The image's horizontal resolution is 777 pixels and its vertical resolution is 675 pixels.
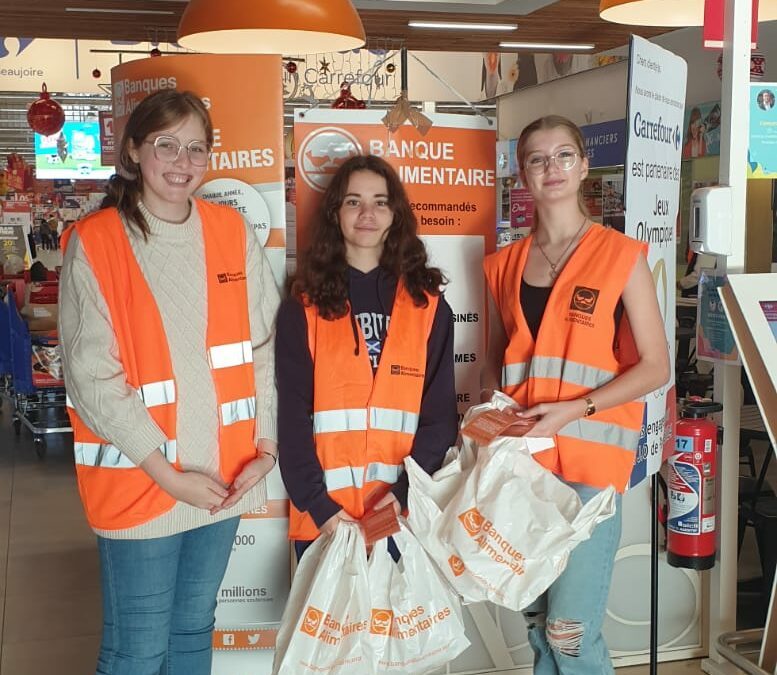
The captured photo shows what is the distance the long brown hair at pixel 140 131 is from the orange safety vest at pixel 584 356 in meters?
0.92

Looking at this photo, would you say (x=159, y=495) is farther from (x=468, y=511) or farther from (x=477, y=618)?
(x=477, y=618)

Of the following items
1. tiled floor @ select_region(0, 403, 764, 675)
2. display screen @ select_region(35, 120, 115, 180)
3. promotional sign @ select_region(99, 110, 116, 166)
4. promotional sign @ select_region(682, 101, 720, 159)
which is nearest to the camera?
tiled floor @ select_region(0, 403, 764, 675)

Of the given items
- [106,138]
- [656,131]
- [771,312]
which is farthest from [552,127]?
[106,138]

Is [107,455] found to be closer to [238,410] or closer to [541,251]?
[238,410]

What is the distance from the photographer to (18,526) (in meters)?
5.47

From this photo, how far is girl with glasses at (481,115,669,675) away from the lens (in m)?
2.37

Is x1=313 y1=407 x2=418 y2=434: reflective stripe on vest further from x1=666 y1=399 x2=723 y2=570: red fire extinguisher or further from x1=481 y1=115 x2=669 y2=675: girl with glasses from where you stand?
x1=666 y1=399 x2=723 y2=570: red fire extinguisher

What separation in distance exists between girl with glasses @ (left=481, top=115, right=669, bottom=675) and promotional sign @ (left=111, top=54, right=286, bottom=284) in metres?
0.83

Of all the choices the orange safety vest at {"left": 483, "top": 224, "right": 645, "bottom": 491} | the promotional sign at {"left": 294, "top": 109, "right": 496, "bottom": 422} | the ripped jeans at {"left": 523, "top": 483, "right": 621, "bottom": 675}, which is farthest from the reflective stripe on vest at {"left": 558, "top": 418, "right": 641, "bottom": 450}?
the promotional sign at {"left": 294, "top": 109, "right": 496, "bottom": 422}

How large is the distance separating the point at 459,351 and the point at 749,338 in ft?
2.96

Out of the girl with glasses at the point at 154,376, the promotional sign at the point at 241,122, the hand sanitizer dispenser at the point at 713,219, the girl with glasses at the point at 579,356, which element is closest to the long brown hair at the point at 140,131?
the girl with glasses at the point at 154,376

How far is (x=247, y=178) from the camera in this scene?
294cm

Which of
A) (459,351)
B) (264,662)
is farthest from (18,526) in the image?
(459,351)

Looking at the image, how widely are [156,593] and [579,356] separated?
1.15m
